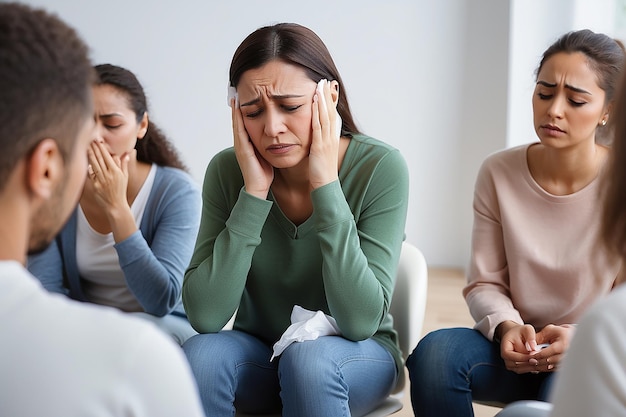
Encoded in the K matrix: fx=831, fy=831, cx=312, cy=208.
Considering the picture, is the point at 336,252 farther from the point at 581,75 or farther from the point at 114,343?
the point at 114,343

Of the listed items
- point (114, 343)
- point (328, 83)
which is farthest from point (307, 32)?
point (114, 343)

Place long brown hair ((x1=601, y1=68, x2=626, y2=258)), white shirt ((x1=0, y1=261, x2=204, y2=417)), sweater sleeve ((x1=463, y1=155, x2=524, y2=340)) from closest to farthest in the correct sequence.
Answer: white shirt ((x1=0, y1=261, x2=204, y2=417))
long brown hair ((x1=601, y1=68, x2=626, y2=258))
sweater sleeve ((x1=463, y1=155, x2=524, y2=340))

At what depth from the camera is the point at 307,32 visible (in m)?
1.89

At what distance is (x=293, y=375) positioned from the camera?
5.33 feet

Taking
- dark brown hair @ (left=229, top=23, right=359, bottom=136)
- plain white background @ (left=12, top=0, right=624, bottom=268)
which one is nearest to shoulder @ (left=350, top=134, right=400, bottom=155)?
dark brown hair @ (left=229, top=23, right=359, bottom=136)

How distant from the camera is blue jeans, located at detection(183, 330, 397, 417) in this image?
1.61 metres

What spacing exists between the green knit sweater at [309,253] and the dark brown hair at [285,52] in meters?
0.20

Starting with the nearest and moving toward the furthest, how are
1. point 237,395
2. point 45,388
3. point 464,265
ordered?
point 45,388 < point 237,395 < point 464,265

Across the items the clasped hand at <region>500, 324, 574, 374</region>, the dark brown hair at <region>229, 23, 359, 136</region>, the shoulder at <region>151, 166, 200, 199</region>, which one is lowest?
the clasped hand at <region>500, 324, 574, 374</region>

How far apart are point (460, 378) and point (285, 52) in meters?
0.80

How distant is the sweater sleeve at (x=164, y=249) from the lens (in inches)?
80.8

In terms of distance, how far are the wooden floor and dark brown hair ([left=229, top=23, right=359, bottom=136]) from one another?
6.33ft

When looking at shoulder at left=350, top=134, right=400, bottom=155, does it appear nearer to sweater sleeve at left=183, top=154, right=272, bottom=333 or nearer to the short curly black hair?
sweater sleeve at left=183, top=154, right=272, bottom=333

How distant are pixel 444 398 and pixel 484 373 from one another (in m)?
0.11
